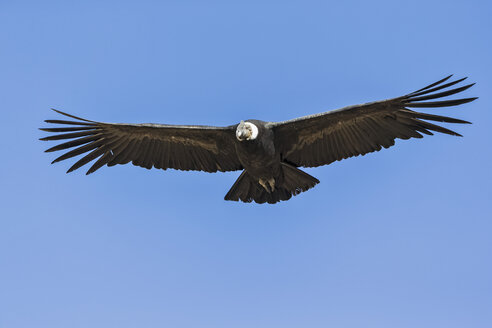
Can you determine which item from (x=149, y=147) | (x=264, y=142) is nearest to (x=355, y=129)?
(x=264, y=142)

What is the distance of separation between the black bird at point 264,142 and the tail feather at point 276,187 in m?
0.02

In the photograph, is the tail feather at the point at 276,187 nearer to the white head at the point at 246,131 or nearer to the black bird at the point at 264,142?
the black bird at the point at 264,142

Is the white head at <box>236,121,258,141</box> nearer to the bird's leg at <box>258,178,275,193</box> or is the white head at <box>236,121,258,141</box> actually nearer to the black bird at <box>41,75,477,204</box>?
the black bird at <box>41,75,477,204</box>

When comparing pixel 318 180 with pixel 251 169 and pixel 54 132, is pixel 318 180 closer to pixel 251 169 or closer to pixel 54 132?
pixel 251 169

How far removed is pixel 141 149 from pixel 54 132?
1518 millimetres

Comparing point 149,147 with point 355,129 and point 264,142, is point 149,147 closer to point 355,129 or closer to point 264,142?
point 264,142

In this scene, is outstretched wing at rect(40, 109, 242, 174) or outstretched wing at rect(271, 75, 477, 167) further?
outstretched wing at rect(40, 109, 242, 174)

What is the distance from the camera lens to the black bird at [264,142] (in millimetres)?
11078

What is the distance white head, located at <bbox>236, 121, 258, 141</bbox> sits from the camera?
11.0 metres

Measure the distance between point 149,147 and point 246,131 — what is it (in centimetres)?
222

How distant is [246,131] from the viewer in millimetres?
10984

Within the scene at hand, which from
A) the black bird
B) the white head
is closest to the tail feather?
the black bird

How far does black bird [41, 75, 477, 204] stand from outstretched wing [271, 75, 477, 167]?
0.02 metres

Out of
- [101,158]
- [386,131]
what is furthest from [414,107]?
[101,158]
